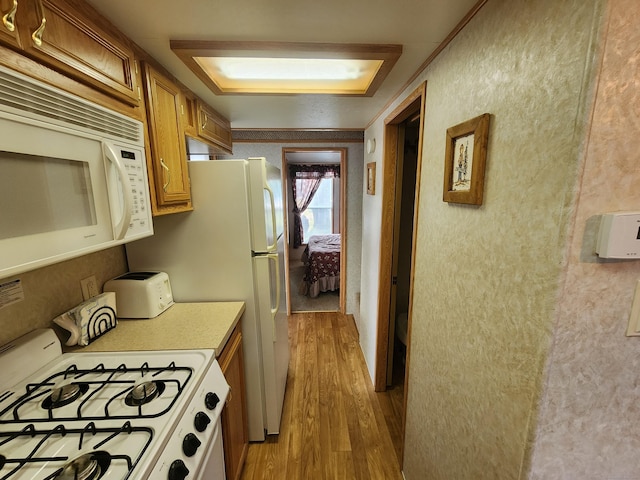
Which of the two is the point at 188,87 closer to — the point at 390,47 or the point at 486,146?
the point at 390,47

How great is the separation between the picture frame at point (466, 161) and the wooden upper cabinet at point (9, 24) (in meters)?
1.26

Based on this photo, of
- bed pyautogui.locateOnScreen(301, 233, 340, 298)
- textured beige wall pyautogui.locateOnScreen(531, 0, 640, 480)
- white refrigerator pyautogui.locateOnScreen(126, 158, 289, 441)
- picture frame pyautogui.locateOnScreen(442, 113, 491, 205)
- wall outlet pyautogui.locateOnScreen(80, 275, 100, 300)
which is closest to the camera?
textured beige wall pyautogui.locateOnScreen(531, 0, 640, 480)

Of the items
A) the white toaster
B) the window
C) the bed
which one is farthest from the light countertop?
the window

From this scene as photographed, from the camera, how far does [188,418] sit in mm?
911

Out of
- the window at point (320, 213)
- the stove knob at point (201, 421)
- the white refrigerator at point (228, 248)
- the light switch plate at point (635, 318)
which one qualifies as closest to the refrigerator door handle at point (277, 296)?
the white refrigerator at point (228, 248)

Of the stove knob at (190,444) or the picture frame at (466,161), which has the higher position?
the picture frame at (466,161)

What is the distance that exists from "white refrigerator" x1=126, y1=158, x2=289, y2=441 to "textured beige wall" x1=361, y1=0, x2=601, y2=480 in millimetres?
936

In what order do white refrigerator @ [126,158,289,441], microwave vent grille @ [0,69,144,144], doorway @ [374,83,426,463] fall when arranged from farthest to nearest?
doorway @ [374,83,426,463] < white refrigerator @ [126,158,289,441] < microwave vent grille @ [0,69,144,144]

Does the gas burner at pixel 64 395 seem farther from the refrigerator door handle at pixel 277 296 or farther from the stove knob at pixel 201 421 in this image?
the refrigerator door handle at pixel 277 296

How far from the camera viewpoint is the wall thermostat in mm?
575

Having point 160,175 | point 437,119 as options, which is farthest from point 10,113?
point 437,119

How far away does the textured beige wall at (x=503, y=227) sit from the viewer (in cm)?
61

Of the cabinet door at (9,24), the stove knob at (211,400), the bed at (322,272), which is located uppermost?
the cabinet door at (9,24)

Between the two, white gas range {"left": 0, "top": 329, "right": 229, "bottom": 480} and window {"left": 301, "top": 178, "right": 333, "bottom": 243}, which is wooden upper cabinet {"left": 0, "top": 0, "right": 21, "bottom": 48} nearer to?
white gas range {"left": 0, "top": 329, "right": 229, "bottom": 480}
